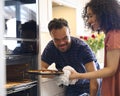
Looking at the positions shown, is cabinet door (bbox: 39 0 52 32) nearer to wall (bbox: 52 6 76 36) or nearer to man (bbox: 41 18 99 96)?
man (bbox: 41 18 99 96)

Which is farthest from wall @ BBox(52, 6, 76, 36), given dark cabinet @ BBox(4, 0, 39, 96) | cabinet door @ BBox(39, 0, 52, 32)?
dark cabinet @ BBox(4, 0, 39, 96)

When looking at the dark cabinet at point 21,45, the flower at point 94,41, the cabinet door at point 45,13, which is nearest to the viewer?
the dark cabinet at point 21,45

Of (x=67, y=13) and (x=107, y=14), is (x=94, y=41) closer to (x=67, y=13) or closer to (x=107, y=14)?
(x=67, y=13)

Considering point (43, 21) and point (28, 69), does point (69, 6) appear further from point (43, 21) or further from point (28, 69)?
point (28, 69)

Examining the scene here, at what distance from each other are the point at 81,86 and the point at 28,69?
1.61ft

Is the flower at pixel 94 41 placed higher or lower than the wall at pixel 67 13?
lower

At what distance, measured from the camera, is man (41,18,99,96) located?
1526mm

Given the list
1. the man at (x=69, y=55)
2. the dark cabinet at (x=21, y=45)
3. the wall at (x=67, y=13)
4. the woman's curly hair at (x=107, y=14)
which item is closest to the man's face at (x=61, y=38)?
the man at (x=69, y=55)

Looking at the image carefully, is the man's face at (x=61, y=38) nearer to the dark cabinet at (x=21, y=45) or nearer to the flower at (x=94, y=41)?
the dark cabinet at (x=21, y=45)

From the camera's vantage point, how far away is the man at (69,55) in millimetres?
1526

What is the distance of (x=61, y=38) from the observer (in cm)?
153

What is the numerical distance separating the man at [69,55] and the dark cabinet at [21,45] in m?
0.26

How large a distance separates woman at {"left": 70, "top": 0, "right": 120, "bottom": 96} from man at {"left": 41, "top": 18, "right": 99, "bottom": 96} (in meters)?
0.31

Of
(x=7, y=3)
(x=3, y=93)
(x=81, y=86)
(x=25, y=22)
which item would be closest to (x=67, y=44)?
(x=81, y=86)
